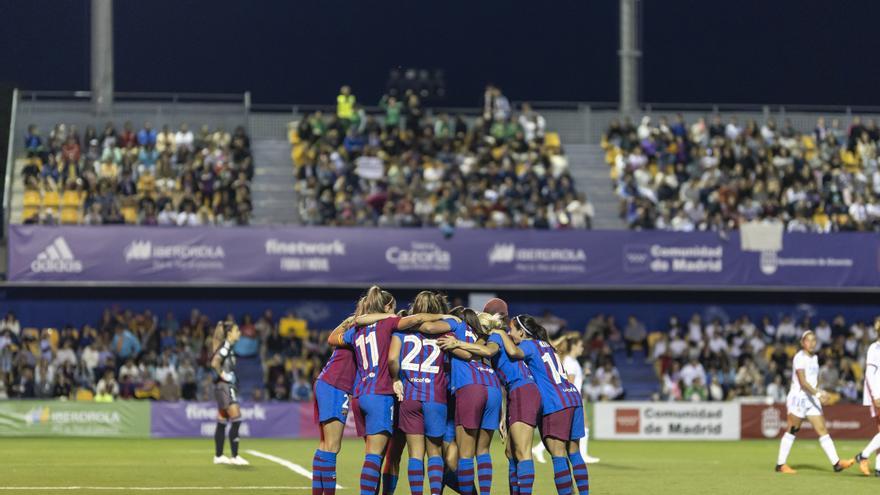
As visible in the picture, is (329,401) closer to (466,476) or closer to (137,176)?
Answer: (466,476)

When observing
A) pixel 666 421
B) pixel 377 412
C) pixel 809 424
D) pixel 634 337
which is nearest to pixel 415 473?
pixel 377 412

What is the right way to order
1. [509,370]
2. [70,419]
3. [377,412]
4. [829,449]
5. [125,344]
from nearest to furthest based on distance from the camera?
1. [377,412]
2. [509,370]
3. [829,449]
4. [70,419]
5. [125,344]

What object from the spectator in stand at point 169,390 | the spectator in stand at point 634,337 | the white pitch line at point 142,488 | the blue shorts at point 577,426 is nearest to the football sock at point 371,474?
the blue shorts at point 577,426

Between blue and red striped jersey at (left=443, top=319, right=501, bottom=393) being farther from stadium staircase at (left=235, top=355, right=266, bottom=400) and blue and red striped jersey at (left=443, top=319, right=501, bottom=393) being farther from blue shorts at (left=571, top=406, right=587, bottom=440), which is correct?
stadium staircase at (left=235, top=355, right=266, bottom=400)

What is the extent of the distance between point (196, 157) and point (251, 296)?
409 centimetres

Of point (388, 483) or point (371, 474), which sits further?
point (388, 483)

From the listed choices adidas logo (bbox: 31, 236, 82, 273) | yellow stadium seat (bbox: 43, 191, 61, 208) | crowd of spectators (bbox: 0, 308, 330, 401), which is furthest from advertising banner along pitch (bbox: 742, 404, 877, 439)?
yellow stadium seat (bbox: 43, 191, 61, 208)

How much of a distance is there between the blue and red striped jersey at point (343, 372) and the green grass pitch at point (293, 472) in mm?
3627

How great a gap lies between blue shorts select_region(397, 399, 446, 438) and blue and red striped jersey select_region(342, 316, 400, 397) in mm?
233

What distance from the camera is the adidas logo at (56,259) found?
35.0m

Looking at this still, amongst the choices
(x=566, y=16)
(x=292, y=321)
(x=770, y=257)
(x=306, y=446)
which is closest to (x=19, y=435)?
(x=306, y=446)

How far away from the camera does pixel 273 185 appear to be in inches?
1577

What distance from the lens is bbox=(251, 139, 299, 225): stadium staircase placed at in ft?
128

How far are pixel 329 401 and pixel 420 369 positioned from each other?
3.64 ft
